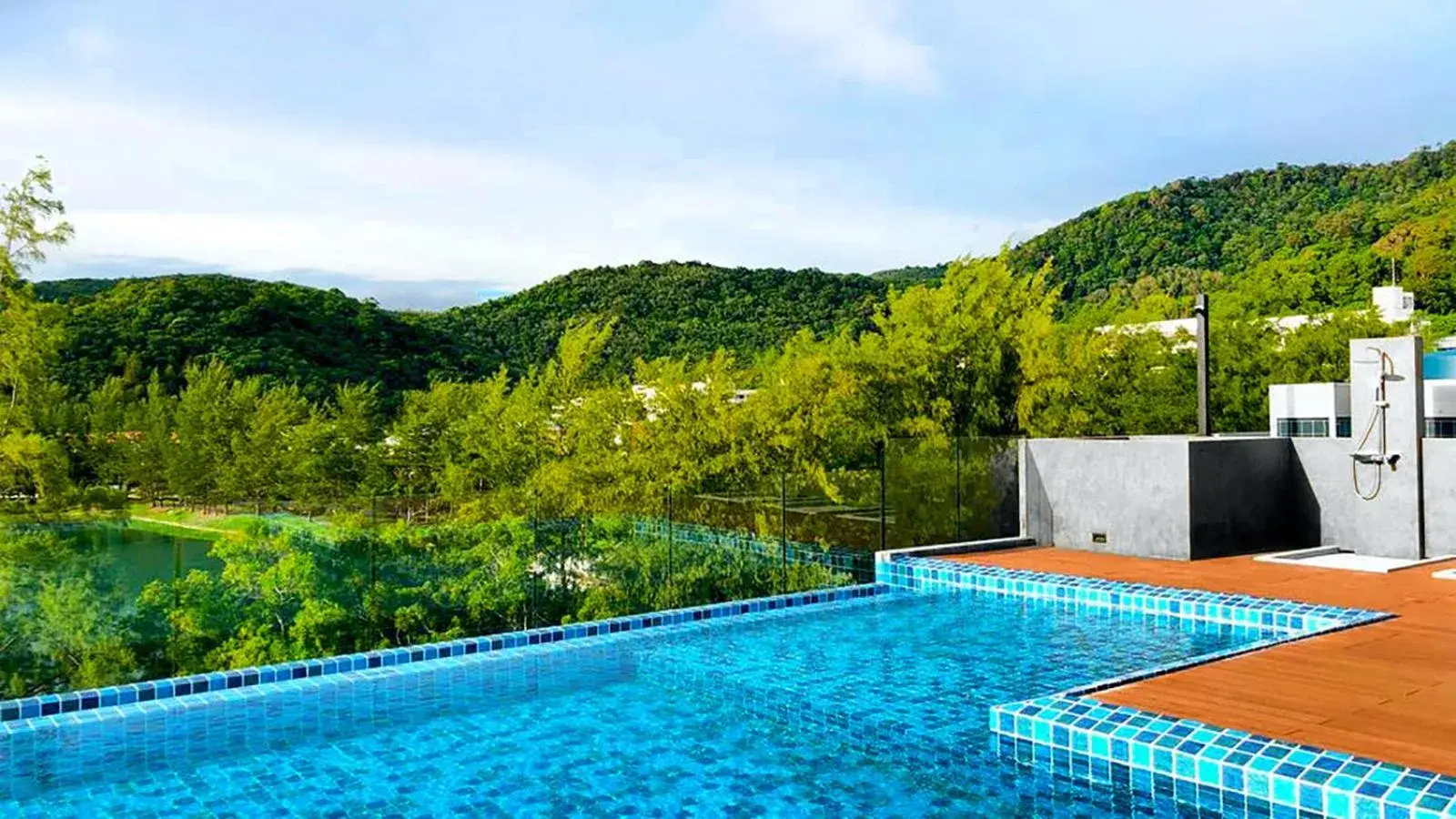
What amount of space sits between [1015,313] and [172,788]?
12.6 metres

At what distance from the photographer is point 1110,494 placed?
11000mm

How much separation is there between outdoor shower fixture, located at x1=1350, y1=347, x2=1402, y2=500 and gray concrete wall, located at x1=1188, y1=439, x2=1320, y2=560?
72 centimetres

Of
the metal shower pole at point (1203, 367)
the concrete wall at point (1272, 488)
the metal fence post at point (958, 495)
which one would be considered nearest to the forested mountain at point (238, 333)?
the metal fence post at point (958, 495)

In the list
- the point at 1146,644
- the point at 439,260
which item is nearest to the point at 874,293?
the point at 439,260

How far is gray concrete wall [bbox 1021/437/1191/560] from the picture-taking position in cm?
1048

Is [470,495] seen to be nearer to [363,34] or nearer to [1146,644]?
[363,34]

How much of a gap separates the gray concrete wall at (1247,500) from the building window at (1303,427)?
5.83ft

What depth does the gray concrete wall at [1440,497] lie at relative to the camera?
9883 millimetres

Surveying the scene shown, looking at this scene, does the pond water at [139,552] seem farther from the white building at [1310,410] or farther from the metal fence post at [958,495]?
the white building at [1310,410]

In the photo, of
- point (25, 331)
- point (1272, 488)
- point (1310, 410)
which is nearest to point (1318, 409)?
point (1310, 410)

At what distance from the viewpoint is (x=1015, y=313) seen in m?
15.6

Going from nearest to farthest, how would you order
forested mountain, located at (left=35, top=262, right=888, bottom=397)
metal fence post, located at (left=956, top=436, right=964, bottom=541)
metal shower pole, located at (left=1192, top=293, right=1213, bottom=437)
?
metal fence post, located at (left=956, top=436, right=964, bottom=541) < metal shower pole, located at (left=1192, top=293, right=1213, bottom=437) < forested mountain, located at (left=35, top=262, right=888, bottom=397)

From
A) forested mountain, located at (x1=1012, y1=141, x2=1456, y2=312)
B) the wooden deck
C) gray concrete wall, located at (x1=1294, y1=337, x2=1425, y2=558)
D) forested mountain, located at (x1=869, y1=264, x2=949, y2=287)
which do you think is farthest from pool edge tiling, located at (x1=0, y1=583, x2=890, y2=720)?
forested mountain, located at (x1=1012, y1=141, x2=1456, y2=312)

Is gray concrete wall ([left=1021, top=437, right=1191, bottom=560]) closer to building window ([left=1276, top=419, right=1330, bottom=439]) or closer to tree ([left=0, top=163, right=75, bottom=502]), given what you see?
building window ([left=1276, top=419, right=1330, bottom=439])
